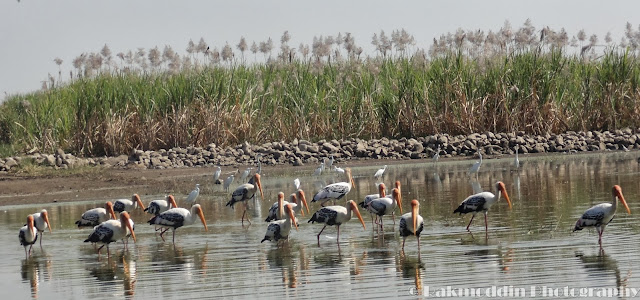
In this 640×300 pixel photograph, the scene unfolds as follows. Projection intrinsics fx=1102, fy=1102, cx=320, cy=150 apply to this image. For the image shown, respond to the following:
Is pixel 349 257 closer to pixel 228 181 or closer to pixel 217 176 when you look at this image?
pixel 228 181

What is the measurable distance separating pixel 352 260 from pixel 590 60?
2359cm

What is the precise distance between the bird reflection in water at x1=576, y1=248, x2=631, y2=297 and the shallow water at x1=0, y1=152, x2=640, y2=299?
12mm

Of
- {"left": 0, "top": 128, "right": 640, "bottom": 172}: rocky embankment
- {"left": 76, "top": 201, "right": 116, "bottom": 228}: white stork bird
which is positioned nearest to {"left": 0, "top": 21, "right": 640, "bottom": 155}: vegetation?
{"left": 0, "top": 128, "right": 640, "bottom": 172}: rocky embankment

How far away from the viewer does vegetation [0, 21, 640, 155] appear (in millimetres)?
32688

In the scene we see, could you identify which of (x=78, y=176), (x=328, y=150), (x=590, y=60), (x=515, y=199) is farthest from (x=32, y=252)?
(x=590, y=60)

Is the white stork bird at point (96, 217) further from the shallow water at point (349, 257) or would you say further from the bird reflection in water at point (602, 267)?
the bird reflection in water at point (602, 267)

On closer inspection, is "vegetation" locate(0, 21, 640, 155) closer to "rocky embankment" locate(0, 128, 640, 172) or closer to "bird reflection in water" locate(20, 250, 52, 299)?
"rocky embankment" locate(0, 128, 640, 172)

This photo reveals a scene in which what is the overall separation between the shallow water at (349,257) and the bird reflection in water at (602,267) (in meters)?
0.01

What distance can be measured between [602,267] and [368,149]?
20.4 m

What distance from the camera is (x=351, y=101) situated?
111ft

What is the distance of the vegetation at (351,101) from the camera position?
32.7m

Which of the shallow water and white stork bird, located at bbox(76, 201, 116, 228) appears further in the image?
white stork bird, located at bbox(76, 201, 116, 228)

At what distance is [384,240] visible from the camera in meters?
15.9

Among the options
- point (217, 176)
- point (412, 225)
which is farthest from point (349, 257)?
point (217, 176)
